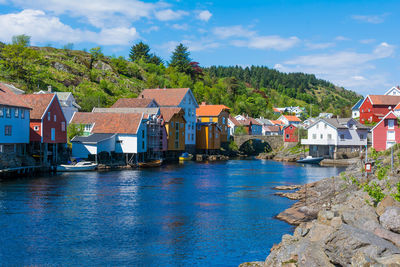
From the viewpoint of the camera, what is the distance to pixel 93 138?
66.9 metres

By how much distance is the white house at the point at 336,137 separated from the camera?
286ft

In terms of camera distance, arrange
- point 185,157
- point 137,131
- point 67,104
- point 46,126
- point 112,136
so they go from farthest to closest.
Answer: point 185,157, point 67,104, point 137,131, point 112,136, point 46,126

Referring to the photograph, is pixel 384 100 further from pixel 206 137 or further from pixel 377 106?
pixel 206 137

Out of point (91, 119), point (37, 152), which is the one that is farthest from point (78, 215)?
point (91, 119)

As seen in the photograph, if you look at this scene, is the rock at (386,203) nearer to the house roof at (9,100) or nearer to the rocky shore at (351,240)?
the rocky shore at (351,240)

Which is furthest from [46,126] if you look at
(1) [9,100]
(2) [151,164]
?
(2) [151,164]

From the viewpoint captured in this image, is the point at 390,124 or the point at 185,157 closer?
the point at 390,124

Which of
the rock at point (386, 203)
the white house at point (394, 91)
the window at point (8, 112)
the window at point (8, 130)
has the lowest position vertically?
the rock at point (386, 203)

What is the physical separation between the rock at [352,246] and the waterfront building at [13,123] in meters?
45.8

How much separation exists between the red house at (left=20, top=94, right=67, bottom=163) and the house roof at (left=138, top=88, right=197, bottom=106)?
35064 millimetres

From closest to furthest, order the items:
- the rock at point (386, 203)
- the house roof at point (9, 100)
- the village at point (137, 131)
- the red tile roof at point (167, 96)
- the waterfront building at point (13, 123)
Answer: the rock at point (386, 203) < the waterfront building at point (13, 123) < the house roof at point (9, 100) < the village at point (137, 131) < the red tile roof at point (167, 96)

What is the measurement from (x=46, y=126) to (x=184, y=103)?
1637 inches

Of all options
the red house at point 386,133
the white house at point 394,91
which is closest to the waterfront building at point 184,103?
the red house at point 386,133

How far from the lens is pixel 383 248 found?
1514 cm
